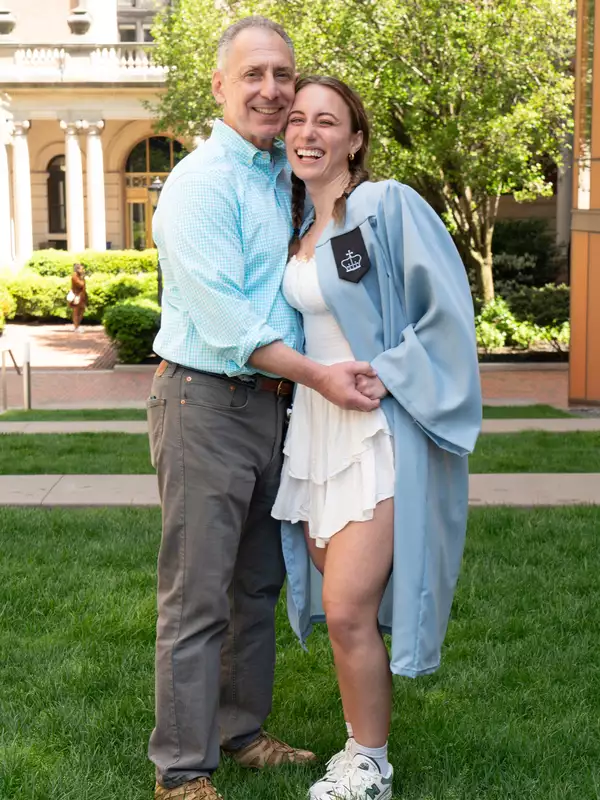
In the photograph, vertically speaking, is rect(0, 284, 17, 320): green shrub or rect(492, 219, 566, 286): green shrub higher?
rect(492, 219, 566, 286): green shrub

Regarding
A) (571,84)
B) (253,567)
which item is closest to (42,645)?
(253,567)

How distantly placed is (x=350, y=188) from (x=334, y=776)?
65.4 inches

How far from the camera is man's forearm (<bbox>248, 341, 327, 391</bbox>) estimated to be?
9.98ft

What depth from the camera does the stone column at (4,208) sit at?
37094 mm

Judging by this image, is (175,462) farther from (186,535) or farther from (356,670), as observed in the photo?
(356,670)

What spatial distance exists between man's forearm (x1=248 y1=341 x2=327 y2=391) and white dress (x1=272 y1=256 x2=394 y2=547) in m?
0.13

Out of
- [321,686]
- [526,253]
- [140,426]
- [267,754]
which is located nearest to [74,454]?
[140,426]

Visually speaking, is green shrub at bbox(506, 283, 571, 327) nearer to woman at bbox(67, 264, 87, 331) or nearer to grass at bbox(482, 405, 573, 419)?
grass at bbox(482, 405, 573, 419)

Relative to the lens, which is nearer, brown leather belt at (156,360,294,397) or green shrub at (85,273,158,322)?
brown leather belt at (156,360,294,397)

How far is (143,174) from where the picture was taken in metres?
40.9

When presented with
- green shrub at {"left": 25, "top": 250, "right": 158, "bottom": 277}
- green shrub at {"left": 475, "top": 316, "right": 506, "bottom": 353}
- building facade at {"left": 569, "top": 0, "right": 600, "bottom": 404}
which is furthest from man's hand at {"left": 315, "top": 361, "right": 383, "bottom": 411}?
A: green shrub at {"left": 25, "top": 250, "right": 158, "bottom": 277}

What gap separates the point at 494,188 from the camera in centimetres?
1906

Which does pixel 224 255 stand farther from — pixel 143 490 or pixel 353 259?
pixel 143 490

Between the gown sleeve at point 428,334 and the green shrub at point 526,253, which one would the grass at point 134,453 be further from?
the green shrub at point 526,253
